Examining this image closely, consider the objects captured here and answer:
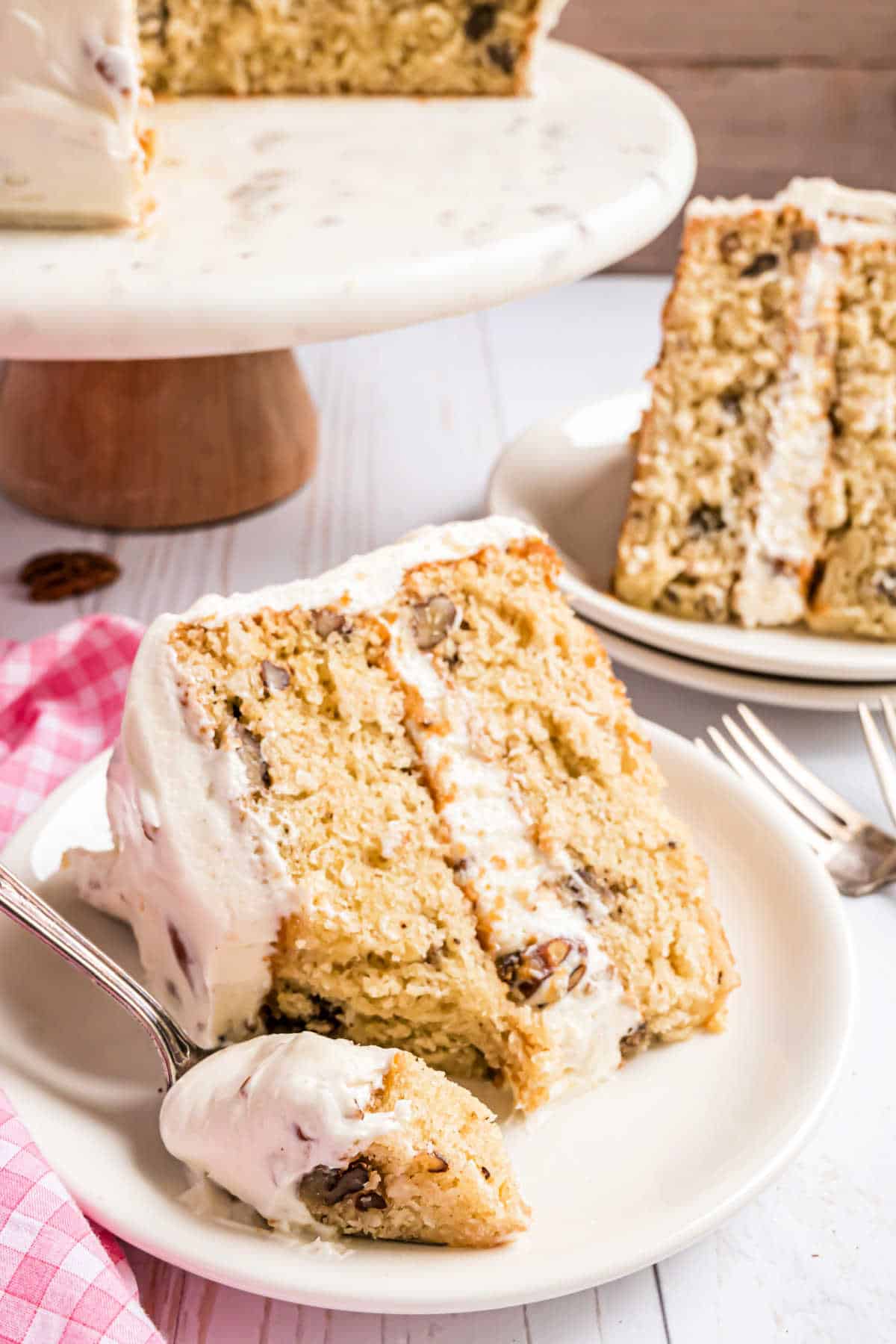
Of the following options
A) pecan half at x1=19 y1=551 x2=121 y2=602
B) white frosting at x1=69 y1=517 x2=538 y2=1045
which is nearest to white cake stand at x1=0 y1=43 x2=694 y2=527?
pecan half at x1=19 y1=551 x2=121 y2=602

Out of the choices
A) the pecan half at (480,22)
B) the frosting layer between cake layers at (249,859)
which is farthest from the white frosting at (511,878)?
the pecan half at (480,22)

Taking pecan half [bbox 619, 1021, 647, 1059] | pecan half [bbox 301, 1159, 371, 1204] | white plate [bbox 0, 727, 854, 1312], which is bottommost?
pecan half [bbox 619, 1021, 647, 1059]

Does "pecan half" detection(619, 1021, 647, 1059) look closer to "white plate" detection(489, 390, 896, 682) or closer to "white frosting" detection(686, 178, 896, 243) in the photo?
"white plate" detection(489, 390, 896, 682)

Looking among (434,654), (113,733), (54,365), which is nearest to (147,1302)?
(434,654)

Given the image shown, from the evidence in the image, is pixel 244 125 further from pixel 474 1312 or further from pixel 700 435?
pixel 474 1312

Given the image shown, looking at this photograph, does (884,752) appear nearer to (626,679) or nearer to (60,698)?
(626,679)

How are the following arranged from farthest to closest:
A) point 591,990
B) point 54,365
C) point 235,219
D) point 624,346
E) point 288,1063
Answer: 1. point 624,346
2. point 54,365
3. point 235,219
4. point 591,990
5. point 288,1063
